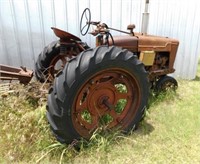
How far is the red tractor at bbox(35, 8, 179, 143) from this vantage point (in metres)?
2.09

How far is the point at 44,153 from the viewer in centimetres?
226

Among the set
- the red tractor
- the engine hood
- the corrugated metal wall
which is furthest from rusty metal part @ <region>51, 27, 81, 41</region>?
the corrugated metal wall

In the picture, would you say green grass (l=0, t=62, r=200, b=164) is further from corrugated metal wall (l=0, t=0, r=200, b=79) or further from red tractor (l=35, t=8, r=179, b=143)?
corrugated metal wall (l=0, t=0, r=200, b=79)

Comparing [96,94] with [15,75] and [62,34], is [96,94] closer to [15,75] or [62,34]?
[62,34]

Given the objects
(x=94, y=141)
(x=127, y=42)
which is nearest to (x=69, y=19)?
(x=127, y=42)

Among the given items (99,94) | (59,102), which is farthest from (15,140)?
(99,94)

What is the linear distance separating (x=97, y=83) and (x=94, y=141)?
23.7 inches

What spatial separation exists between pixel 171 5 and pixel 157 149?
9.43ft

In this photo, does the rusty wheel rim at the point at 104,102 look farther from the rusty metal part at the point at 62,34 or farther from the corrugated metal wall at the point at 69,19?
the corrugated metal wall at the point at 69,19

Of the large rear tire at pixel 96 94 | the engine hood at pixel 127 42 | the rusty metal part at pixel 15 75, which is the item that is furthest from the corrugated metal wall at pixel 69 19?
the large rear tire at pixel 96 94

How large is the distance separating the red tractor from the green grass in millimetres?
155

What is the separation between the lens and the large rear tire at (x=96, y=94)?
2074 mm

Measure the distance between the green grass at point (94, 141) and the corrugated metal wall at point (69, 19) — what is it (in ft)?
4.64

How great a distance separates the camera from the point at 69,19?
3928 mm
